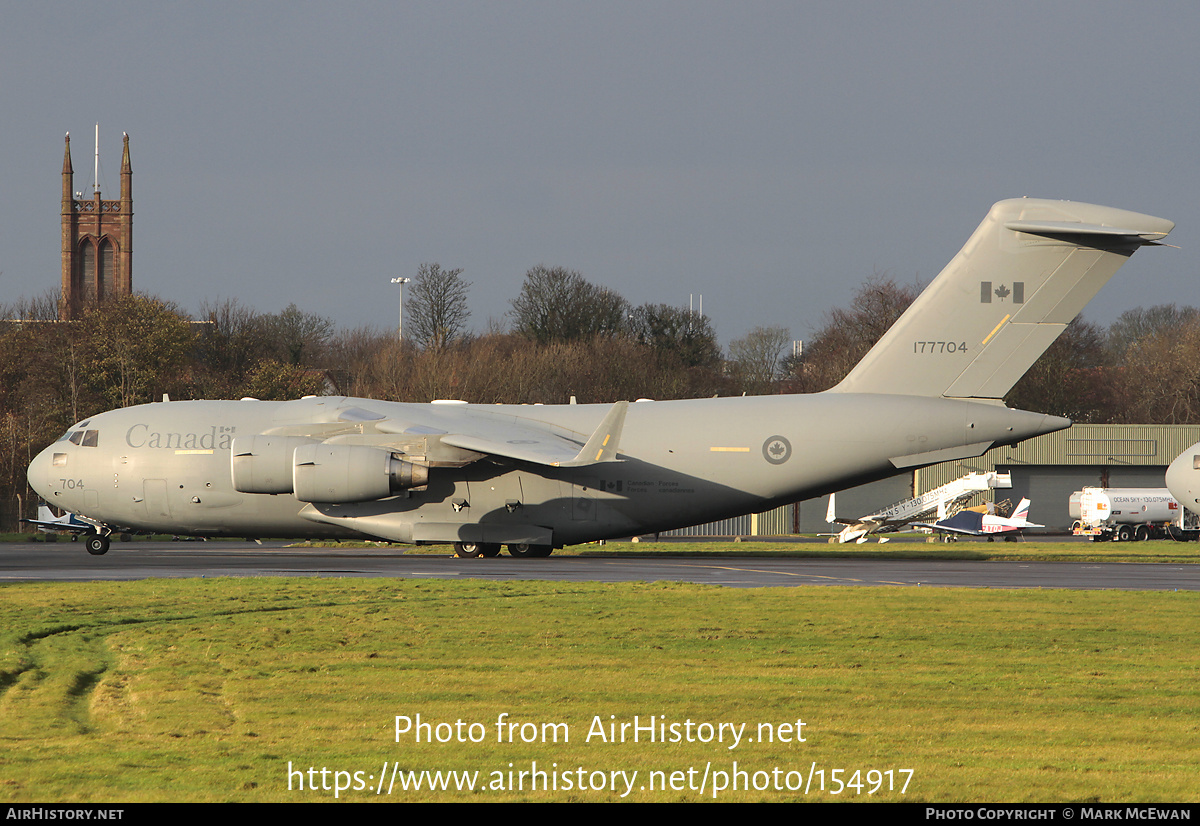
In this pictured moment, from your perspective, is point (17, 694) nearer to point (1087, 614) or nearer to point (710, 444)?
point (1087, 614)

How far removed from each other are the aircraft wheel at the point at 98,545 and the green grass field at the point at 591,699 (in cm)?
1162

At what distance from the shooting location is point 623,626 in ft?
43.3

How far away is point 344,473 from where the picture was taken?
2330cm

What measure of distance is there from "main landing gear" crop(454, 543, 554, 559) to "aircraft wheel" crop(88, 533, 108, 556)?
7980 millimetres

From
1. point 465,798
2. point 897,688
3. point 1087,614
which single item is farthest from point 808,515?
point 465,798

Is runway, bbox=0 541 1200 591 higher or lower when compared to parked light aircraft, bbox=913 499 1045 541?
higher

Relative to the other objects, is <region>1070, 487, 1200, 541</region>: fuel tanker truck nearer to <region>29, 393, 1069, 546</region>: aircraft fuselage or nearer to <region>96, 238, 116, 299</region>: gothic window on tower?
<region>29, 393, 1069, 546</region>: aircraft fuselage

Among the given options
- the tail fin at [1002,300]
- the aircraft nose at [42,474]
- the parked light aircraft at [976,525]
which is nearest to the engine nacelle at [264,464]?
the aircraft nose at [42,474]

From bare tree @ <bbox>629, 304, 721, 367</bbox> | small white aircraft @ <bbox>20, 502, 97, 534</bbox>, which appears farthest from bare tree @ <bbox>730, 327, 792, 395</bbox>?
small white aircraft @ <bbox>20, 502, 97, 534</bbox>

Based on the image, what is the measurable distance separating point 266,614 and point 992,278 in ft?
55.2

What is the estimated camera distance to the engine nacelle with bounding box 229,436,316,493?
23.7 m

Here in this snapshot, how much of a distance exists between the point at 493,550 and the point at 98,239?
120 meters

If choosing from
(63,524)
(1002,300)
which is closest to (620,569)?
(1002,300)

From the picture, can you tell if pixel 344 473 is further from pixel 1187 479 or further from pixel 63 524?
pixel 1187 479
